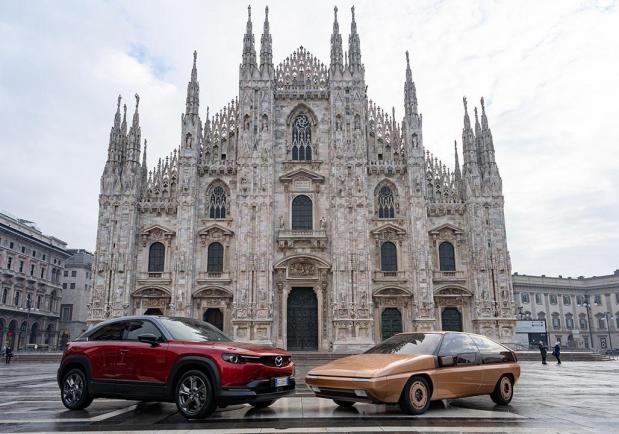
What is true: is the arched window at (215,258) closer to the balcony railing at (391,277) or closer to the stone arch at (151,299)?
the stone arch at (151,299)

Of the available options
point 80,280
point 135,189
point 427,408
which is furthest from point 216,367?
point 80,280

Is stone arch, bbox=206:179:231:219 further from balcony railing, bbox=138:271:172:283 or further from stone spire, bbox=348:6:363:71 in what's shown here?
stone spire, bbox=348:6:363:71

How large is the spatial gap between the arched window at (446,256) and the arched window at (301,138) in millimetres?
11341

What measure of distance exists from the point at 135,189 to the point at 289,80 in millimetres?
13745

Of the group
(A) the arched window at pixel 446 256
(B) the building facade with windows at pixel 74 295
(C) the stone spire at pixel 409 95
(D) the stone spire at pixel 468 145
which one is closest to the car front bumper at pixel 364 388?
(A) the arched window at pixel 446 256

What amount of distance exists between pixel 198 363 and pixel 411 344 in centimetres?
405

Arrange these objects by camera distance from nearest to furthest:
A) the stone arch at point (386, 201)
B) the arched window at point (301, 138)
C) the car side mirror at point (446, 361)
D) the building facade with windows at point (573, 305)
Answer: the car side mirror at point (446, 361), the stone arch at point (386, 201), the arched window at point (301, 138), the building facade with windows at point (573, 305)

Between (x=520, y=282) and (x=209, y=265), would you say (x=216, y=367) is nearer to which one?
(x=209, y=265)

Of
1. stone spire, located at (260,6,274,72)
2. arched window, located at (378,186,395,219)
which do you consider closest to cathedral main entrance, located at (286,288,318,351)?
arched window, located at (378,186,395,219)

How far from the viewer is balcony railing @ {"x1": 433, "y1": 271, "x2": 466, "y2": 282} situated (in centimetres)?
3438

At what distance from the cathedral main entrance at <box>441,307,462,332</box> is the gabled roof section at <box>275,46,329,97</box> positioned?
17.7 metres

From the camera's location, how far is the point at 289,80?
37.8 meters

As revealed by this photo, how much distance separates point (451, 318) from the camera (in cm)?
3428

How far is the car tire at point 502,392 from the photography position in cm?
1013
